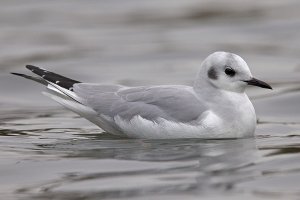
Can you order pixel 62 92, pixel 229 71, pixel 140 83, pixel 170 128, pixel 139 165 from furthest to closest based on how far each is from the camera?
pixel 140 83 < pixel 62 92 < pixel 229 71 < pixel 170 128 < pixel 139 165

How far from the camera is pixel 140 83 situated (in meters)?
13.1

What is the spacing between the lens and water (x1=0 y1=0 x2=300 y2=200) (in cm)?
824

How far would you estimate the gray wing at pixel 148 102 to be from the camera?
31.5 feet

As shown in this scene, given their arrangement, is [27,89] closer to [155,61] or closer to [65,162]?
[155,61]

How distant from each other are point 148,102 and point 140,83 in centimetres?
333

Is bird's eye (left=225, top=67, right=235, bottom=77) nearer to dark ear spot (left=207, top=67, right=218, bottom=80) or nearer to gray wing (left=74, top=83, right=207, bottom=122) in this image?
dark ear spot (left=207, top=67, right=218, bottom=80)

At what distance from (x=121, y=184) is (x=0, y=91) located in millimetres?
5402

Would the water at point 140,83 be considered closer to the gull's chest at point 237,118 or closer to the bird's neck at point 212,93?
the gull's chest at point 237,118

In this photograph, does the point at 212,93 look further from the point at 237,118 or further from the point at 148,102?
the point at 148,102

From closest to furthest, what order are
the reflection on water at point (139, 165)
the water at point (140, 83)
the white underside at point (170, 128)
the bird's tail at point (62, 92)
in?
the reflection on water at point (139, 165), the water at point (140, 83), the white underside at point (170, 128), the bird's tail at point (62, 92)

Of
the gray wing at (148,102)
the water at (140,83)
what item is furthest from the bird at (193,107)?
the water at (140,83)

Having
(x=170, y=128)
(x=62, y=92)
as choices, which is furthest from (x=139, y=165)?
(x=62, y=92)

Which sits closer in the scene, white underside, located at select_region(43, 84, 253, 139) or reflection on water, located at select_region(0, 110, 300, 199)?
reflection on water, located at select_region(0, 110, 300, 199)

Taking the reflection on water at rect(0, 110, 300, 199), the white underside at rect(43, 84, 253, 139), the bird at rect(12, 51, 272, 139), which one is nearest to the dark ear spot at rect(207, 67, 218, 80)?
the bird at rect(12, 51, 272, 139)
